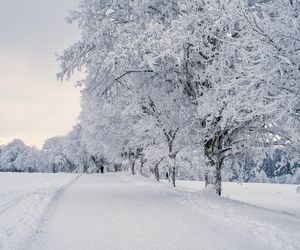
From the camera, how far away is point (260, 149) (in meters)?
19.9

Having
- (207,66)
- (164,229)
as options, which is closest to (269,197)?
(207,66)

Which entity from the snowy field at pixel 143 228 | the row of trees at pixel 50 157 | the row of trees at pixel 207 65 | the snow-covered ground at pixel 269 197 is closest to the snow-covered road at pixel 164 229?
the snowy field at pixel 143 228

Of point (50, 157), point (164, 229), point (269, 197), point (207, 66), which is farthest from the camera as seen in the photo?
point (50, 157)

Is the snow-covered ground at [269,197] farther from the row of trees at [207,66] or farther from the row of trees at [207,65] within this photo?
the row of trees at [207,65]

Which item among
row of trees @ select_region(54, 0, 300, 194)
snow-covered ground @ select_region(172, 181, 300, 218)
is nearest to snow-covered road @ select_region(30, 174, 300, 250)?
row of trees @ select_region(54, 0, 300, 194)

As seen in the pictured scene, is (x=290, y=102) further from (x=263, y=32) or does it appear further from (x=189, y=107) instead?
(x=189, y=107)

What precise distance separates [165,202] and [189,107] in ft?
18.4

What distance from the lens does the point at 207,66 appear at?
14453 mm

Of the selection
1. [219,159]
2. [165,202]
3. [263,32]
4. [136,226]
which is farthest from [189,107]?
[263,32]

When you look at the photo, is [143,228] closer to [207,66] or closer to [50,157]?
[207,66]

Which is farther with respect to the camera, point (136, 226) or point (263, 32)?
point (136, 226)

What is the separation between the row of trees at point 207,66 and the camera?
29.5 ft

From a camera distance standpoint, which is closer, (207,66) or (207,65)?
(207,66)

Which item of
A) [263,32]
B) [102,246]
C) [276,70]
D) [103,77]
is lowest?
[102,246]
